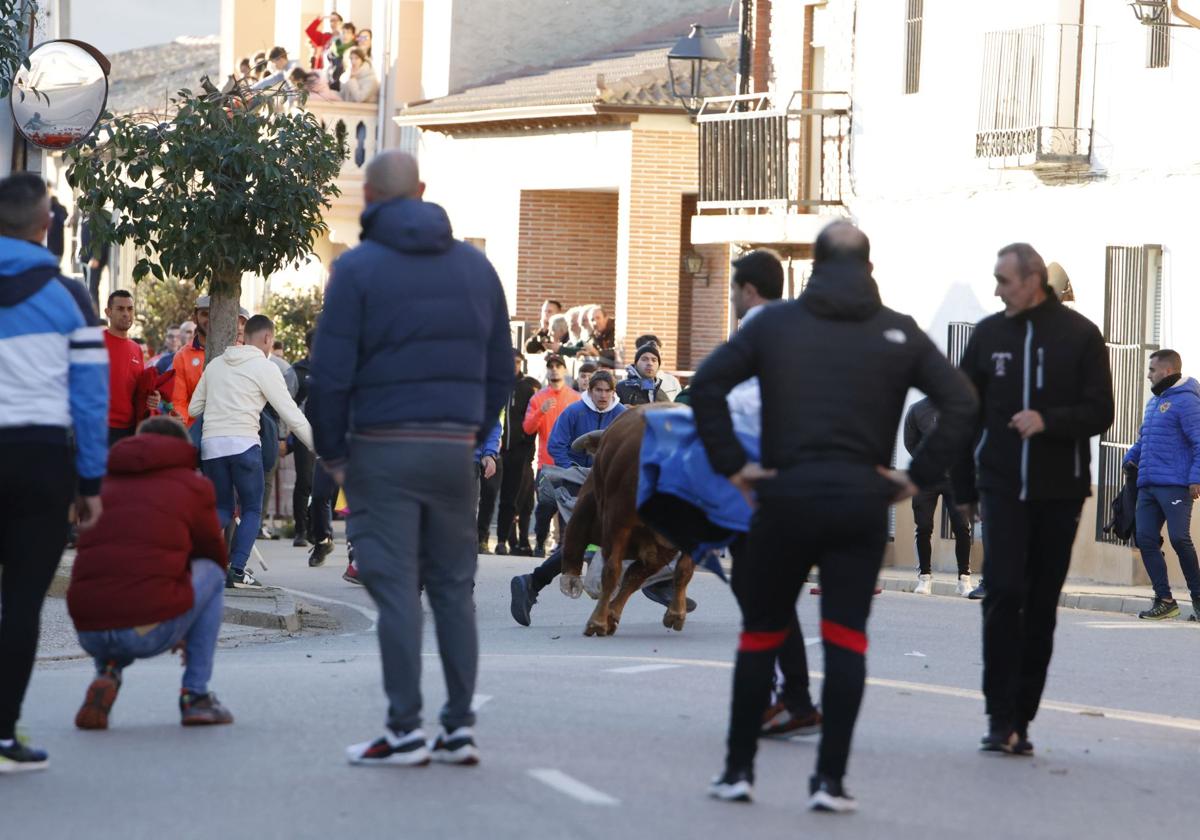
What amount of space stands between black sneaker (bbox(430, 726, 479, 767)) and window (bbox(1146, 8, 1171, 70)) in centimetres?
1580

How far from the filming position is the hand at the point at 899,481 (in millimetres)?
7258

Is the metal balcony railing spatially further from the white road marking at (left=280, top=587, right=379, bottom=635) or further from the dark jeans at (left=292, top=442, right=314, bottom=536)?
the white road marking at (left=280, top=587, right=379, bottom=635)

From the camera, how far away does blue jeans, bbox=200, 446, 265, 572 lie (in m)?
15.9

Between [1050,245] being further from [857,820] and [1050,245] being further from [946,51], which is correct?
[857,820]

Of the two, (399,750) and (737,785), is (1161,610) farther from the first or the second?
(399,750)

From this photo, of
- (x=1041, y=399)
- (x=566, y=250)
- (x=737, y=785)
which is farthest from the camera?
(x=566, y=250)

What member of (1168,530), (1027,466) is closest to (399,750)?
(1027,466)

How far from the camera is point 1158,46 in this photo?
72.9ft

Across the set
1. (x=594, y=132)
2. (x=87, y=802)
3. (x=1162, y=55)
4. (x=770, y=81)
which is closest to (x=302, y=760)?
(x=87, y=802)

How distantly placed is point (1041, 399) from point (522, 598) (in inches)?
255

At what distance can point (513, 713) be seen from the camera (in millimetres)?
9344

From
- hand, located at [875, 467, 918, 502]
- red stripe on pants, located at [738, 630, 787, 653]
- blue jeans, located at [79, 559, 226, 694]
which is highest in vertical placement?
hand, located at [875, 467, 918, 502]

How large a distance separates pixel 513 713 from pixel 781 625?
225cm

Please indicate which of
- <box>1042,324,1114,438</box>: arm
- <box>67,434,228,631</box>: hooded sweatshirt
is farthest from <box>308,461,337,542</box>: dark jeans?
<box>1042,324,1114,438</box>: arm
